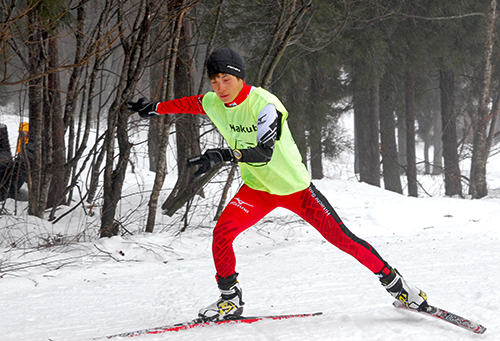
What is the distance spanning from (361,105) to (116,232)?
11.0 metres

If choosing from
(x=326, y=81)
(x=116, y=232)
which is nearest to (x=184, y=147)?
(x=116, y=232)

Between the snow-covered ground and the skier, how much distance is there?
0.90 feet

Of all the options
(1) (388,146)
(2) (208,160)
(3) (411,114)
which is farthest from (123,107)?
(1) (388,146)

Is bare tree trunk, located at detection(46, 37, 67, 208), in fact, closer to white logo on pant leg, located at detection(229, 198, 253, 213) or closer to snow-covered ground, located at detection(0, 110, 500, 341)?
snow-covered ground, located at detection(0, 110, 500, 341)

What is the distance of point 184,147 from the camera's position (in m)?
8.52

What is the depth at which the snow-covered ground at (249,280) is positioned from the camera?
3172mm

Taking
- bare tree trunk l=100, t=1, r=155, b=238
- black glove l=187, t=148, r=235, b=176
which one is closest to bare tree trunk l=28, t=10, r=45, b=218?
bare tree trunk l=100, t=1, r=155, b=238

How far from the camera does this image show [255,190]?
335 centimetres

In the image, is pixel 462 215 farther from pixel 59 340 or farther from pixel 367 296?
pixel 59 340

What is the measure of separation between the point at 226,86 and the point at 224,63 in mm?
152

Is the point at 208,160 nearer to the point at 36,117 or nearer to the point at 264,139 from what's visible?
the point at 264,139

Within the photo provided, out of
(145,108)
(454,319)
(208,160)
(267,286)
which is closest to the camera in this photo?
(208,160)

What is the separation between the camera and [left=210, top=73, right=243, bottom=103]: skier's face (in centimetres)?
312

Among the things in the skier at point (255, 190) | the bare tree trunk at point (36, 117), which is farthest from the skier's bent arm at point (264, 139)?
the bare tree trunk at point (36, 117)
